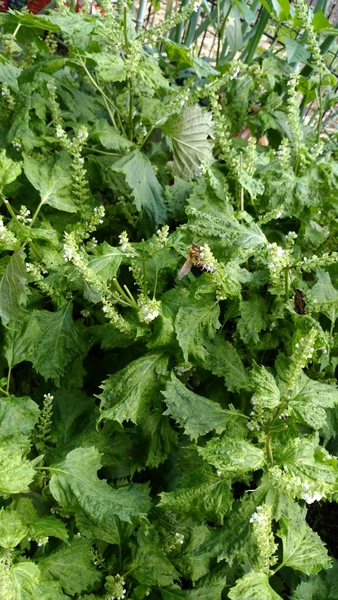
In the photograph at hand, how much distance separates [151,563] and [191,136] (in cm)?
107

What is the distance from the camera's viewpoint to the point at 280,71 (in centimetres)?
163

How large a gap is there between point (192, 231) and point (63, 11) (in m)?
0.68

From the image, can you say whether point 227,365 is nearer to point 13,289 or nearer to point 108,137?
point 13,289

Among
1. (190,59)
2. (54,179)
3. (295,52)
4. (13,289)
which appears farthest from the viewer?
(295,52)

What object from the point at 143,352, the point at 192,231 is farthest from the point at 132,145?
the point at 143,352

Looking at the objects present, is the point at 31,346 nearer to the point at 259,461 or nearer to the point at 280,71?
the point at 259,461

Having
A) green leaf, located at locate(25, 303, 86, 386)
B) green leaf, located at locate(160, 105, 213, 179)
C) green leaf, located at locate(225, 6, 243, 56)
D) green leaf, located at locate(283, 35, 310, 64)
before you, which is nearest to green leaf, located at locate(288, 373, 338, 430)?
green leaf, located at locate(25, 303, 86, 386)

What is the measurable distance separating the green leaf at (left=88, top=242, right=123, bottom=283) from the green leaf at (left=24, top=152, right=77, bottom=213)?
0.26m

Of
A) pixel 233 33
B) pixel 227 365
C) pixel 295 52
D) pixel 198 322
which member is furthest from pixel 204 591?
pixel 233 33

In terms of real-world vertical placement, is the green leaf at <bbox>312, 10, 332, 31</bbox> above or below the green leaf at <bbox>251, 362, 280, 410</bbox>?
above

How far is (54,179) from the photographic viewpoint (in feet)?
4.38

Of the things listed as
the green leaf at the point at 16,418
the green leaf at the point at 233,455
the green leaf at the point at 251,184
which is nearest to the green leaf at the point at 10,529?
the green leaf at the point at 16,418

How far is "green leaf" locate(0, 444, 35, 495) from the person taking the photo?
3.07 feet

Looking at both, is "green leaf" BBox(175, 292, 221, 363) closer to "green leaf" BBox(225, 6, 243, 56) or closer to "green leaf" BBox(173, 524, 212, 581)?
"green leaf" BBox(173, 524, 212, 581)
